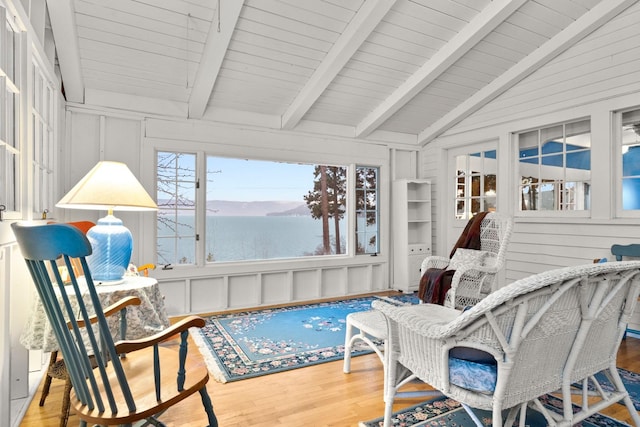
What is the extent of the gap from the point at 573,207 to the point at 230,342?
12.4ft

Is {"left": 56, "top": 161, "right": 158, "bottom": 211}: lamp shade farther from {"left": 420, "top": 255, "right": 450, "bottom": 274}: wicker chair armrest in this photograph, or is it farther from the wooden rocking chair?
{"left": 420, "top": 255, "right": 450, "bottom": 274}: wicker chair armrest

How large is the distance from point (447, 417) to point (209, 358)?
1773 millimetres

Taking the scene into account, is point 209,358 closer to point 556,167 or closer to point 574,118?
point 556,167

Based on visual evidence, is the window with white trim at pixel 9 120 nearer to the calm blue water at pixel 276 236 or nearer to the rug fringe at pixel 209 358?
the rug fringe at pixel 209 358

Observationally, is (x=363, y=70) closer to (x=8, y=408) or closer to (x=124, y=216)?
(x=124, y=216)

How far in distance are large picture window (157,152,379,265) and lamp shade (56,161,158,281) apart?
78.0 inches

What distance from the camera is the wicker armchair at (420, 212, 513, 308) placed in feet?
10.8

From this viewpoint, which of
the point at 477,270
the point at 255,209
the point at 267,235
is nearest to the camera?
the point at 477,270

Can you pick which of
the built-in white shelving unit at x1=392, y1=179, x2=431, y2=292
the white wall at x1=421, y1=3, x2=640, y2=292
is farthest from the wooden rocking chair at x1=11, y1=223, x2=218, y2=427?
Answer: the built-in white shelving unit at x1=392, y1=179, x2=431, y2=292

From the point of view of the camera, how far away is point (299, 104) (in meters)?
4.30

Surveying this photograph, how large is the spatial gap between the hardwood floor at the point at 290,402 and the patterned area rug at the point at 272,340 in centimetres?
17

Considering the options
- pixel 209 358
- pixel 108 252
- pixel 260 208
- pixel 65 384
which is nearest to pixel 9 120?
pixel 108 252

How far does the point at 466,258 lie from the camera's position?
3.63 m

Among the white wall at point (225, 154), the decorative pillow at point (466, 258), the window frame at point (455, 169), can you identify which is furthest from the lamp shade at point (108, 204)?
the window frame at point (455, 169)
